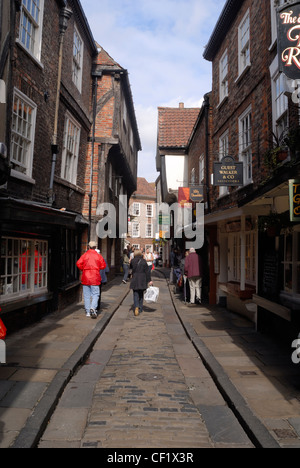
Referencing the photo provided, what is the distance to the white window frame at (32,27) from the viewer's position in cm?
788

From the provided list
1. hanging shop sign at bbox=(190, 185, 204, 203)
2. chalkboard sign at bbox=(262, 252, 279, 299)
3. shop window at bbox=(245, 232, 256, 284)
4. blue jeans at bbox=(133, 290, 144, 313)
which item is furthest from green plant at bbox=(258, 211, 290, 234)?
hanging shop sign at bbox=(190, 185, 204, 203)

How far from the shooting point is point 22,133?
7961 millimetres

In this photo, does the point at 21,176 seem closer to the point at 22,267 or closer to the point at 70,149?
the point at 22,267

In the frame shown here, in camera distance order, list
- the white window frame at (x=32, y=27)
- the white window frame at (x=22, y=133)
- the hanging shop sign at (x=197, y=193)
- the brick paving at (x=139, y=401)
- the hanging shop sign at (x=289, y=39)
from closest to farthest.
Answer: the brick paving at (x=139, y=401), the hanging shop sign at (x=289, y=39), the white window frame at (x=22, y=133), the white window frame at (x=32, y=27), the hanging shop sign at (x=197, y=193)

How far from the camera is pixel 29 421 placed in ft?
12.0

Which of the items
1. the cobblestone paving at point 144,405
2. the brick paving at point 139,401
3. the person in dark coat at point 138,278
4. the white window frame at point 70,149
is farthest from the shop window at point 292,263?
the white window frame at point 70,149

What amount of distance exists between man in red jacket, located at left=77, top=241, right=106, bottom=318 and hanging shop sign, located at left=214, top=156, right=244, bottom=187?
3633 millimetres

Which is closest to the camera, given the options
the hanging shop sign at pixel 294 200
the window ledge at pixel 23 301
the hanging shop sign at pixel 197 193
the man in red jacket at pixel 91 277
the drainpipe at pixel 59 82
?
the hanging shop sign at pixel 294 200

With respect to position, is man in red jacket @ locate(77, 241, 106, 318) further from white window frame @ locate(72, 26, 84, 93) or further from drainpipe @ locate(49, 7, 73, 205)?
white window frame @ locate(72, 26, 84, 93)

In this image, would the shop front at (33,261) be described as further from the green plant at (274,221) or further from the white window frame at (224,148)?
the white window frame at (224,148)

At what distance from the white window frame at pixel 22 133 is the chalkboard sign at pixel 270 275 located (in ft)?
17.7

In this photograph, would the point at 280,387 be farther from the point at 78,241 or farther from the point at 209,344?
the point at 78,241

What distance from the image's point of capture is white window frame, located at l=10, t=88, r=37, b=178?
755 centimetres
